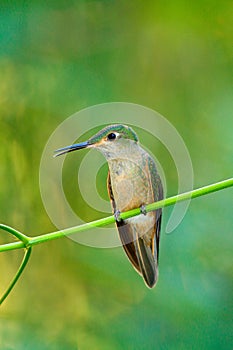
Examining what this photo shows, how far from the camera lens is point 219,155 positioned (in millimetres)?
1403

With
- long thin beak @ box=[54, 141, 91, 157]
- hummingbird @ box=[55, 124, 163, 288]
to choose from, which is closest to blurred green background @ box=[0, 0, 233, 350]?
hummingbird @ box=[55, 124, 163, 288]

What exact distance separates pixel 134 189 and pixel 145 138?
Answer: 602 millimetres

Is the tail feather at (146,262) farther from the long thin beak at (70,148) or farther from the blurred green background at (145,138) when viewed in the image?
the blurred green background at (145,138)

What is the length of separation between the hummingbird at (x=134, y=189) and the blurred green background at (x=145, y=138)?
60cm

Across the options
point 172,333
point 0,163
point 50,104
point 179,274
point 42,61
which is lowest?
point 172,333

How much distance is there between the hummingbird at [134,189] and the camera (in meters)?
0.55

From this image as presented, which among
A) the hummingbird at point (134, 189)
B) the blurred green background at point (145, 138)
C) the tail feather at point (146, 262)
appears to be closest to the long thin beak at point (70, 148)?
the hummingbird at point (134, 189)

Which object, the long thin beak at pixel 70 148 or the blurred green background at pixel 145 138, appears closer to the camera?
the long thin beak at pixel 70 148

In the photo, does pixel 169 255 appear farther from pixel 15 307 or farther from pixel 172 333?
pixel 15 307

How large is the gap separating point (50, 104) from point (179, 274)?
1.71 ft

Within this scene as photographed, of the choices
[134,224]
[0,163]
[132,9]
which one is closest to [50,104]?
[0,163]

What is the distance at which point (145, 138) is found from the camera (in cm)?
125

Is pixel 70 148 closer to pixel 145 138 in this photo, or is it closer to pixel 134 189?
pixel 134 189

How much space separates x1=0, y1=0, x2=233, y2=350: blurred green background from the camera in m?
1.36
